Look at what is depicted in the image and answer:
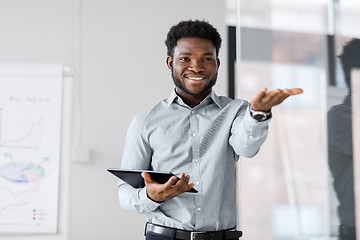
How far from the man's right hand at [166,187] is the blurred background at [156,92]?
0.69m

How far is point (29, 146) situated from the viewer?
2473mm

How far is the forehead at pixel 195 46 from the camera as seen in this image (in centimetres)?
139

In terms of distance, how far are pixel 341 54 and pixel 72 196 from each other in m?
1.72

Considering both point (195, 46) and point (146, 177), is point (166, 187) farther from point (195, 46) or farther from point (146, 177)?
point (195, 46)

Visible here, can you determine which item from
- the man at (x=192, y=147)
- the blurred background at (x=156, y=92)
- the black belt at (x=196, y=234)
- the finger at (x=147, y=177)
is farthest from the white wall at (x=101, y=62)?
the finger at (x=147, y=177)

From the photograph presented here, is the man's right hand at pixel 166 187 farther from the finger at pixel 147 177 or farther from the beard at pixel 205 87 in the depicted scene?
the beard at pixel 205 87

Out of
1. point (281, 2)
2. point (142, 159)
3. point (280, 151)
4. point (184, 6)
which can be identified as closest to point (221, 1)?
point (184, 6)

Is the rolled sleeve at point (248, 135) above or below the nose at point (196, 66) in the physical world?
below

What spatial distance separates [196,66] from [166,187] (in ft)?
1.36

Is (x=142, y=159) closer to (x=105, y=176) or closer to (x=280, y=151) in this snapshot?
(x=280, y=151)

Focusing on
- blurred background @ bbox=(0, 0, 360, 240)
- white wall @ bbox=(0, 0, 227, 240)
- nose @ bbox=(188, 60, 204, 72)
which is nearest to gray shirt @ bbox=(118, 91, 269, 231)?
nose @ bbox=(188, 60, 204, 72)

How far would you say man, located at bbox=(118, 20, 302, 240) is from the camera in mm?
1332

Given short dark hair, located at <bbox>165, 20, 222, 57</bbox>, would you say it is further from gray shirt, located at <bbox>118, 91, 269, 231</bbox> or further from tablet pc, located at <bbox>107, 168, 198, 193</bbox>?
tablet pc, located at <bbox>107, 168, 198, 193</bbox>

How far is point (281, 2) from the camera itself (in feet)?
6.66
